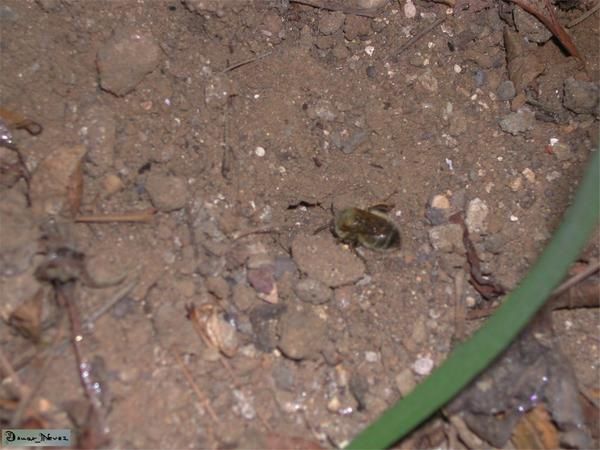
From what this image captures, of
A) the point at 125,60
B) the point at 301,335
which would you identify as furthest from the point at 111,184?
the point at 301,335

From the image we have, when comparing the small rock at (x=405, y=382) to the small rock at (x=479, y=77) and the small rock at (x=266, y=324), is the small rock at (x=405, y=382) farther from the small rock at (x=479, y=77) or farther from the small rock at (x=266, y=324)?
the small rock at (x=479, y=77)

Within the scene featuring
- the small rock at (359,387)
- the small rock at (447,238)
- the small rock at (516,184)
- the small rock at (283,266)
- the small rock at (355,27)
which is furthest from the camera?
the small rock at (355,27)

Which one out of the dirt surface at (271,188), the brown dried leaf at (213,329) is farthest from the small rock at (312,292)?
the brown dried leaf at (213,329)

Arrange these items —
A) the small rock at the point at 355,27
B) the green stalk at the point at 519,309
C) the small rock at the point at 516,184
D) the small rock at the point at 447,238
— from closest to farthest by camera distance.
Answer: the green stalk at the point at 519,309
the small rock at the point at 447,238
the small rock at the point at 516,184
the small rock at the point at 355,27

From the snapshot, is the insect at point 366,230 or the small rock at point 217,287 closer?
the small rock at point 217,287

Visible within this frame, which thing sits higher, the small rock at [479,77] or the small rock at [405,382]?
the small rock at [479,77]

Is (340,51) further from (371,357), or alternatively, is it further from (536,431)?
(536,431)

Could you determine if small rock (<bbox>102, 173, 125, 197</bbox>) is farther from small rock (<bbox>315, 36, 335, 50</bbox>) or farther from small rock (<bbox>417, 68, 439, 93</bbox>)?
small rock (<bbox>417, 68, 439, 93</bbox>)
